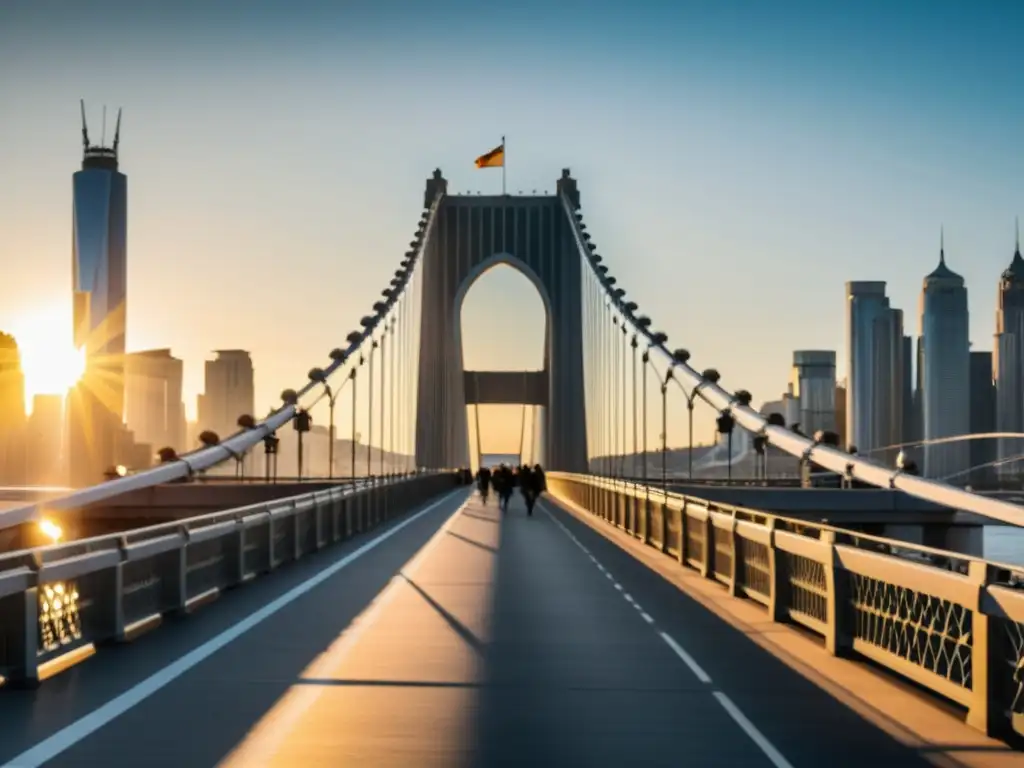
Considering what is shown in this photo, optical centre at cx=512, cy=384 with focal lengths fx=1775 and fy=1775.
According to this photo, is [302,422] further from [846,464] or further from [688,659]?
[688,659]

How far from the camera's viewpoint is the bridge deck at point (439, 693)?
9.31m

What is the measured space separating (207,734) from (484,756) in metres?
1.67

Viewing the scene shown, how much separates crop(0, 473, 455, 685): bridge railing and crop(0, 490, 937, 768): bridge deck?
11.5 inches

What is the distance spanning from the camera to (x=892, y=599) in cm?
1290

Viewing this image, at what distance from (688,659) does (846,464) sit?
14.4 m

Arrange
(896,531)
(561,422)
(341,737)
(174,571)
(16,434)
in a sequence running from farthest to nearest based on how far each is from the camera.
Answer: (16,434), (561,422), (896,531), (174,571), (341,737)

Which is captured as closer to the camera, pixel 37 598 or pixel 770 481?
pixel 37 598

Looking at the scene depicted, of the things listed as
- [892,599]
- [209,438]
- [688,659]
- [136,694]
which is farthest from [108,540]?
[209,438]

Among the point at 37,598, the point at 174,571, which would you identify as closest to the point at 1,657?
the point at 37,598

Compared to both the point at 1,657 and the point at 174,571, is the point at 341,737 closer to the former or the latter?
the point at 1,657

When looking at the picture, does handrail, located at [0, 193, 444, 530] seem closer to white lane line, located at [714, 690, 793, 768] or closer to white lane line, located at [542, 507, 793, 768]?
white lane line, located at [542, 507, 793, 768]

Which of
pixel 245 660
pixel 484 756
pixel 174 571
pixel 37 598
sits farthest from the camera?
pixel 174 571

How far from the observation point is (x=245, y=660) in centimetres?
1348

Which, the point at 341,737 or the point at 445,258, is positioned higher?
the point at 445,258
